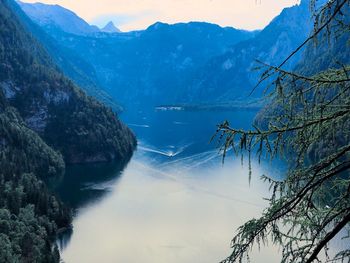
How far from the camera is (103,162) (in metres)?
181

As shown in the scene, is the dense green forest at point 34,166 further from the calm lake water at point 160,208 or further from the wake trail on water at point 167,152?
the calm lake water at point 160,208

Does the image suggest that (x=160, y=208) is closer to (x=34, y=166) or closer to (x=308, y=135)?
(x=34, y=166)

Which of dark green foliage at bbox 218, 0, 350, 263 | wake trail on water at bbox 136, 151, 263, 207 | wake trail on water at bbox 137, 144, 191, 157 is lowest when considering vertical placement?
wake trail on water at bbox 137, 144, 191, 157

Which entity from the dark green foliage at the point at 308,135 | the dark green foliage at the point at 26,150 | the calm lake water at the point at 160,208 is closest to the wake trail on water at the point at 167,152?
the calm lake water at the point at 160,208

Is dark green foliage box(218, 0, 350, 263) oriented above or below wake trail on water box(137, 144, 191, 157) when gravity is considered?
above

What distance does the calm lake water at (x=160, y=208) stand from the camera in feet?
280

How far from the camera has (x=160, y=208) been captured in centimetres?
11306

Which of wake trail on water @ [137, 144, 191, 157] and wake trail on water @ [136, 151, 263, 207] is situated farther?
wake trail on water @ [137, 144, 191, 157]

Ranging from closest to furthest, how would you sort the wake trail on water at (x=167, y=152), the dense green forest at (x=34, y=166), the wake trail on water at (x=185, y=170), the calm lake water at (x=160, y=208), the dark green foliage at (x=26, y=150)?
the dense green forest at (x=34, y=166) → the calm lake water at (x=160, y=208) → the wake trail on water at (x=185, y=170) → the dark green foliage at (x=26, y=150) → the wake trail on water at (x=167, y=152)

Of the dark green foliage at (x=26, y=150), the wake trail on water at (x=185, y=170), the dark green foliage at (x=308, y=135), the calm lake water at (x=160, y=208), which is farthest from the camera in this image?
the dark green foliage at (x=26, y=150)

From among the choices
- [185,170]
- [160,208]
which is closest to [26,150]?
[185,170]

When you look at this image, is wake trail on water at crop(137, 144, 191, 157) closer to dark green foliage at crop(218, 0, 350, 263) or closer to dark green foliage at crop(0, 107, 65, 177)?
dark green foliage at crop(0, 107, 65, 177)

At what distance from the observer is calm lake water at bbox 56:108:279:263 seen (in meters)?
85.2

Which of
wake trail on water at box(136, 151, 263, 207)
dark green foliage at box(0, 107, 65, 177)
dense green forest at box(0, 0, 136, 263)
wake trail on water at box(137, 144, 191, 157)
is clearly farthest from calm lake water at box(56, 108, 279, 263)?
dark green foliage at box(0, 107, 65, 177)
